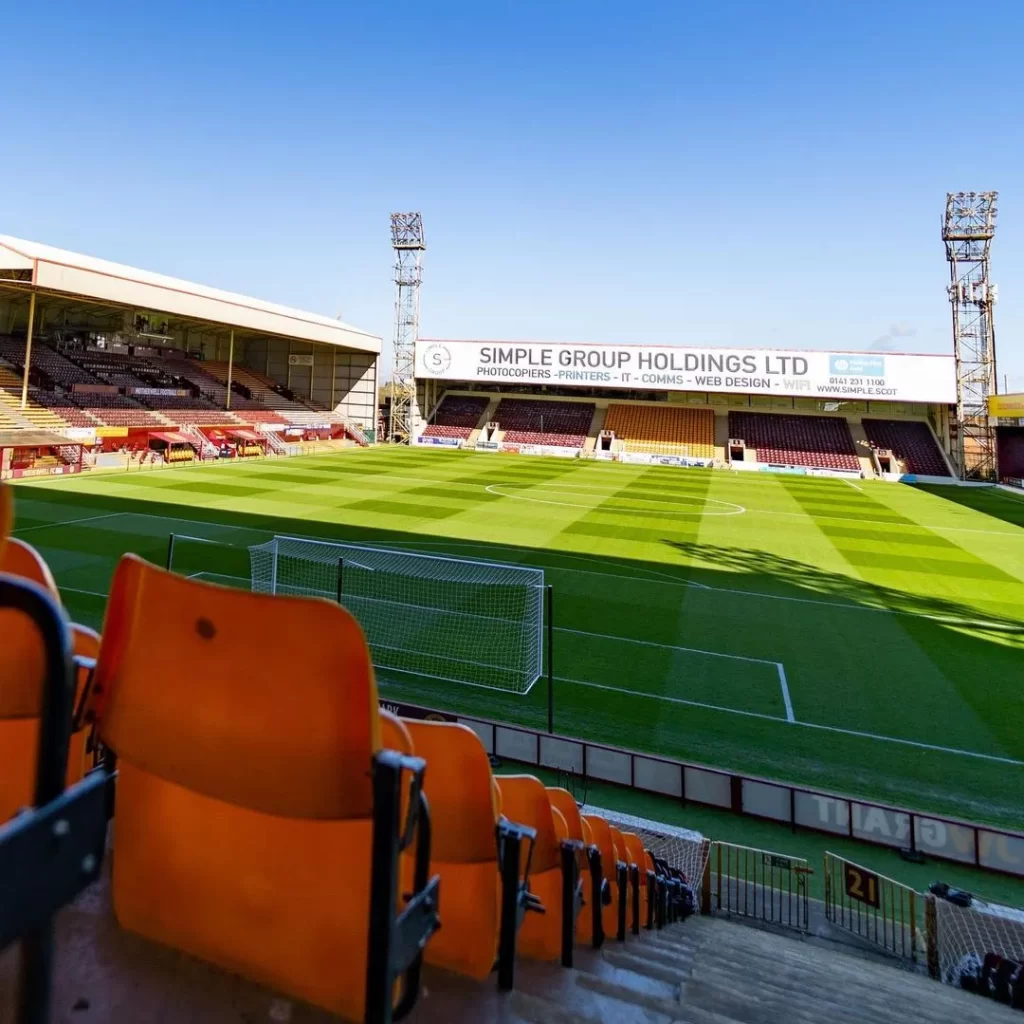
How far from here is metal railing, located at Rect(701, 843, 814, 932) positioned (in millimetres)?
6898

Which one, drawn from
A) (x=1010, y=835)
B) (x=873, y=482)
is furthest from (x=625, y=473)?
(x=1010, y=835)

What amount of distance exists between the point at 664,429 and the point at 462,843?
179 feet

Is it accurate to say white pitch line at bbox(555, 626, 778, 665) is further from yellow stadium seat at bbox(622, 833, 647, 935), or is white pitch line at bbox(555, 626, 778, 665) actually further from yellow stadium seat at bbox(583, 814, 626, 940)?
yellow stadium seat at bbox(583, 814, 626, 940)

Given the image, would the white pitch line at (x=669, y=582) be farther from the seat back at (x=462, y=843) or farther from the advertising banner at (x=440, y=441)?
the advertising banner at (x=440, y=441)

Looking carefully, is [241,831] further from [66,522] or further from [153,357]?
[153,357]

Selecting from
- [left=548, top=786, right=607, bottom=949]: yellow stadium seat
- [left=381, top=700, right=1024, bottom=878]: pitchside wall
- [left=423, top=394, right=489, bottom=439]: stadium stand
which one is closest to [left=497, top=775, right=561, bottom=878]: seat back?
[left=548, top=786, right=607, bottom=949]: yellow stadium seat

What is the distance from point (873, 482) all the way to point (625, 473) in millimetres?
16755

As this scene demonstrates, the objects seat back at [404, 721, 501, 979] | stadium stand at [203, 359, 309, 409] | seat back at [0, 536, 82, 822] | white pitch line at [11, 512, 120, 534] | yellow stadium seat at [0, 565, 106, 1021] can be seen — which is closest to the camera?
yellow stadium seat at [0, 565, 106, 1021]

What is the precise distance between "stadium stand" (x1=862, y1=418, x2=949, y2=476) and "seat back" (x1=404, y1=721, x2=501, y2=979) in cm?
5206

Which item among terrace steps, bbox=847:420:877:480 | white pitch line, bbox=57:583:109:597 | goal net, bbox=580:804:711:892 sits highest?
terrace steps, bbox=847:420:877:480

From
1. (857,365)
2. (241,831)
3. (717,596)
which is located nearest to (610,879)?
(241,831)

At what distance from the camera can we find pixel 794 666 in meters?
11.7

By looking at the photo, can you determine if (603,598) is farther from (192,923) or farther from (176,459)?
(176,459)

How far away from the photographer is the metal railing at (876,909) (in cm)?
643
